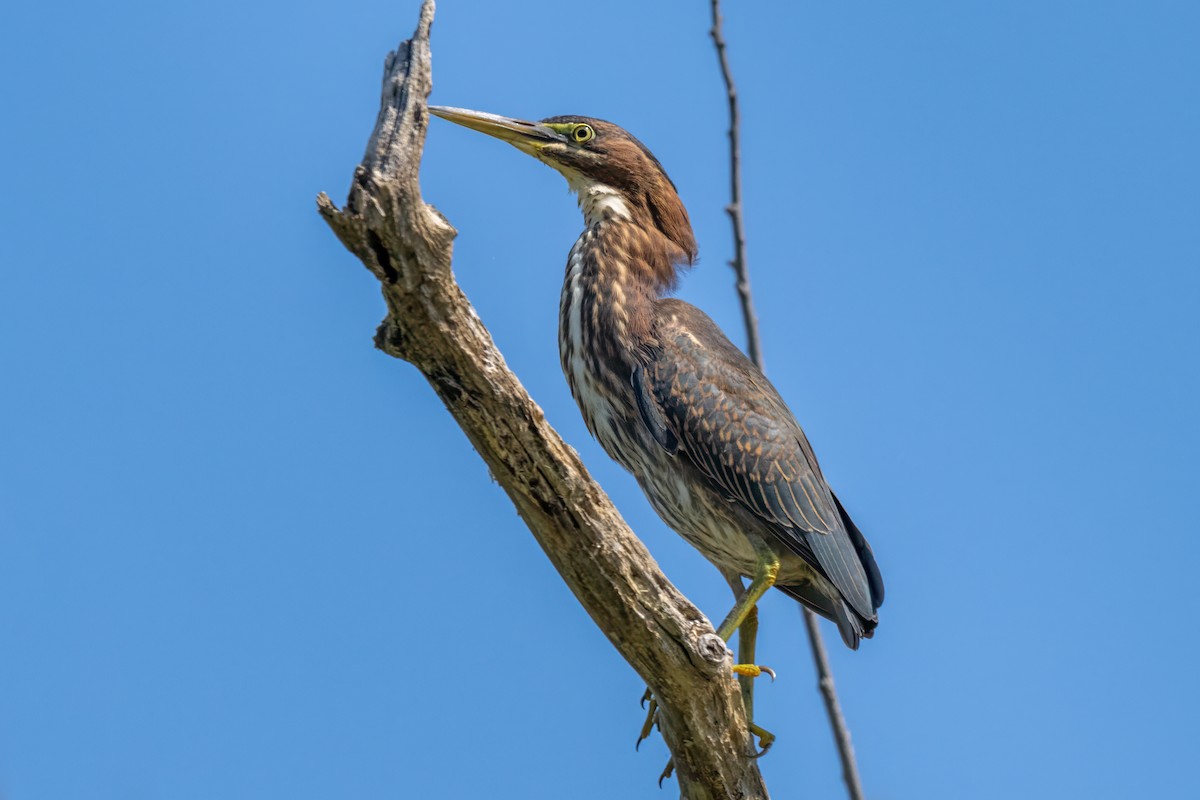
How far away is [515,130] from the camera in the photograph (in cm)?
506

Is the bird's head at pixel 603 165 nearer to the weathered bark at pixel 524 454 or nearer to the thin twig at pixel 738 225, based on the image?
the thin twig at pixel 738 225

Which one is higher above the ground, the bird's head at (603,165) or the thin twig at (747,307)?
the bird's head at (603,165)

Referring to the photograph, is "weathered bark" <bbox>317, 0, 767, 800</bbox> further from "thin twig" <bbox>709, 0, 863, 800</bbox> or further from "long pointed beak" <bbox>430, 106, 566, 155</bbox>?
"long pointed beak" <bbox>430, 106, 566, 155</bbox>

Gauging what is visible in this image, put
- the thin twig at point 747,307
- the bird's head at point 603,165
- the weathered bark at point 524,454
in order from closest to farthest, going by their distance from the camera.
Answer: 1. the weathered bark at point 524,454
2. the thin twig at point 747,307
3. the bird's head at point 603,165

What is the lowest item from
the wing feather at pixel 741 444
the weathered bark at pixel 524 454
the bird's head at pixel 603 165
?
the weathered bark at pixel 524 454

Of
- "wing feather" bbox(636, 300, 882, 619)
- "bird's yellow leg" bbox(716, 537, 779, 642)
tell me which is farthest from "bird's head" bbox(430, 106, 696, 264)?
"bird's yellow leg" bbox(716, 537, 779, 642)

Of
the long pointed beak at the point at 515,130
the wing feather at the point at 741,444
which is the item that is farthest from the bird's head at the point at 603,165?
the wing feather at the point at 741,444

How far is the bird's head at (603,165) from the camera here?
5.11 metres

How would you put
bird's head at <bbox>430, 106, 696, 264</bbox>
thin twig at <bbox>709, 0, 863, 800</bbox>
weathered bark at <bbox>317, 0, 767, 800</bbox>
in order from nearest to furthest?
weathered bark at <bbox>317, 0, 767, 800</bbox>, thin twig at <bbox>709, 0, 863, 800</bbox>, bird's head at <bbox>430, 106, 696, 264</bbox>

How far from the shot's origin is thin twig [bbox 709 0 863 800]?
4.08 meters

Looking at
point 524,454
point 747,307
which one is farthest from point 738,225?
point 524,454

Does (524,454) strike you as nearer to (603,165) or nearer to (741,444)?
(741,444)

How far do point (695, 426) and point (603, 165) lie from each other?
50.8 inches

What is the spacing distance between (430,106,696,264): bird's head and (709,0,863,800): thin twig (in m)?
0.93
